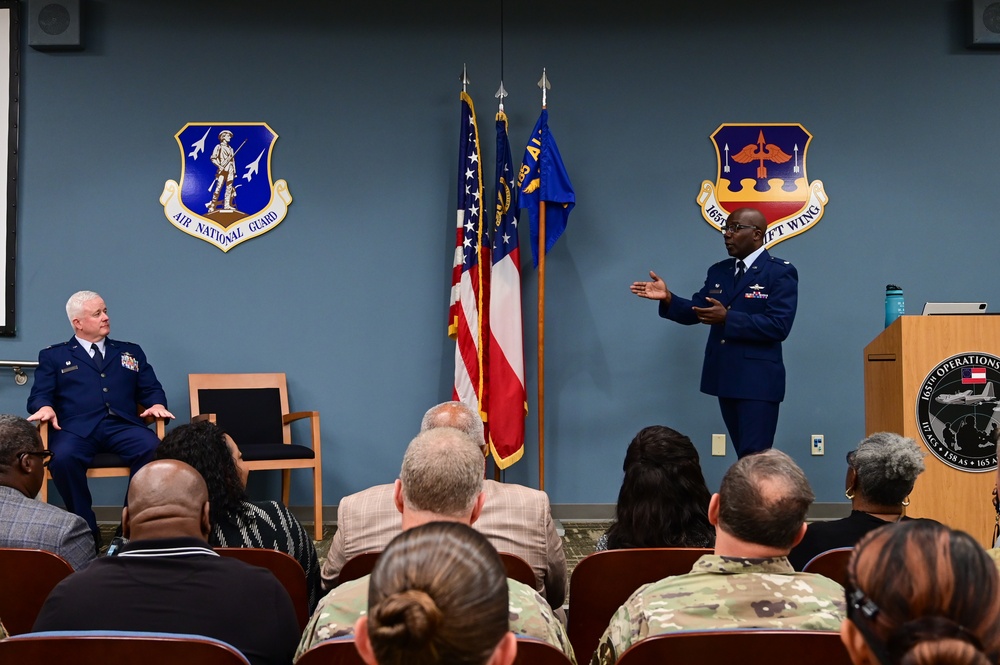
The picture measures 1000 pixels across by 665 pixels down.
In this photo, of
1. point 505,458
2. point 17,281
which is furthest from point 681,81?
point 17,281

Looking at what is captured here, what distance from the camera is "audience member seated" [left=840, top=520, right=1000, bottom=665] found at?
2.49ft

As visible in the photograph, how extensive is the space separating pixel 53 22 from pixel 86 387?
2.25m

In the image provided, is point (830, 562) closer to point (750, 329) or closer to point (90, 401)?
point (750, 329)

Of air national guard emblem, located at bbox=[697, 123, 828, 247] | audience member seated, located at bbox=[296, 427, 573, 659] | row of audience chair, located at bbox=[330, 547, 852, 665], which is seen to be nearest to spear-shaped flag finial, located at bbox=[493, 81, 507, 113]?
air national guard emblem, located at bbox=[697, 123, 828, 247]

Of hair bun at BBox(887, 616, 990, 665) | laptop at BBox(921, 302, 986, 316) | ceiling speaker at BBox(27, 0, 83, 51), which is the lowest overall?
hair bun at BBox(887, 616, 990, 665)

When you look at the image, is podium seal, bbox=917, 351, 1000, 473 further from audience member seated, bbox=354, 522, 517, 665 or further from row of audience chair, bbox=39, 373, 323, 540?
audience member seated, bbox=354, 522, 517, 665

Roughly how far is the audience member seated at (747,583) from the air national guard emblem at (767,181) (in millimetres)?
3853

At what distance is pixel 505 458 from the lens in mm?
4867

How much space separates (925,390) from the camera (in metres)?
3.64

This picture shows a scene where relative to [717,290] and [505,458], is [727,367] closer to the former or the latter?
[717,290]

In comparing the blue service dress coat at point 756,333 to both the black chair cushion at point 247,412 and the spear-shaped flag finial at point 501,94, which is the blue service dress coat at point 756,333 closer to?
the spear-shaped flag finial at point 501,94

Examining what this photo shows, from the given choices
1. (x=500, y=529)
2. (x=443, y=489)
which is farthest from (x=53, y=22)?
(x=443, y=489)

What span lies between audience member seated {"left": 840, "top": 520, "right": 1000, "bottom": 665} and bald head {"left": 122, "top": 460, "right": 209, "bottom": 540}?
1.22m

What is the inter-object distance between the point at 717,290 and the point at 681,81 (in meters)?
1.56
